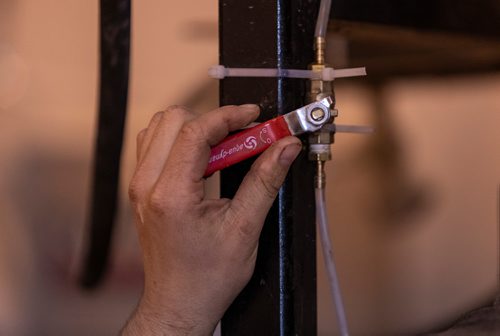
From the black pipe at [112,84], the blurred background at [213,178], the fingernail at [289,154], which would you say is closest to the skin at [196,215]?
the fingernail at [289,154]

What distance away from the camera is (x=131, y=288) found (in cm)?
114

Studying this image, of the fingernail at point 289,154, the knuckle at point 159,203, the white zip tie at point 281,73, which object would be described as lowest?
the knuckle at point 159,203

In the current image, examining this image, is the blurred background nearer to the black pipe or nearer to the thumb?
the black pipe

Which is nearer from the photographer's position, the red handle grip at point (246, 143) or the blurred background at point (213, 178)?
the red handle grip at point (246, 143)

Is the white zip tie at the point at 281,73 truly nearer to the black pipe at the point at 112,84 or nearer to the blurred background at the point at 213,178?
the black pipe at the point at 112,84

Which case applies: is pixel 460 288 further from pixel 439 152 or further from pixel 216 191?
pixel 216 191

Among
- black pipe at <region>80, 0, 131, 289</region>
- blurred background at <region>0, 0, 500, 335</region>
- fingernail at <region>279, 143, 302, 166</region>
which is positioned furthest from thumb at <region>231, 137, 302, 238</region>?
blurred background at <region>0, 0, 500, 335</region>

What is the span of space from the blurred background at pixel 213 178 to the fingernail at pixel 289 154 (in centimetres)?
59

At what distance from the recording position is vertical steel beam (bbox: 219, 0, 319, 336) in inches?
18.6

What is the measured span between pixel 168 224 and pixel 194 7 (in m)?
0.71

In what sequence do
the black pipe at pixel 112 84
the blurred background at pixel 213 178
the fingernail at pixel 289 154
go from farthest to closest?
the blurred background at pixel 213 178 < the black pipe at pixel 112 84 < the fingernail at pixel 289 154

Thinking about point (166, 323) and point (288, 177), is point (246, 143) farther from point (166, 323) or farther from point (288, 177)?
point (166, 323)

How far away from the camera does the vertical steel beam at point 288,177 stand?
18.6 inches

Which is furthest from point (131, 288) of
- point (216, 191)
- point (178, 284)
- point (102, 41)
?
point (178, 284)
